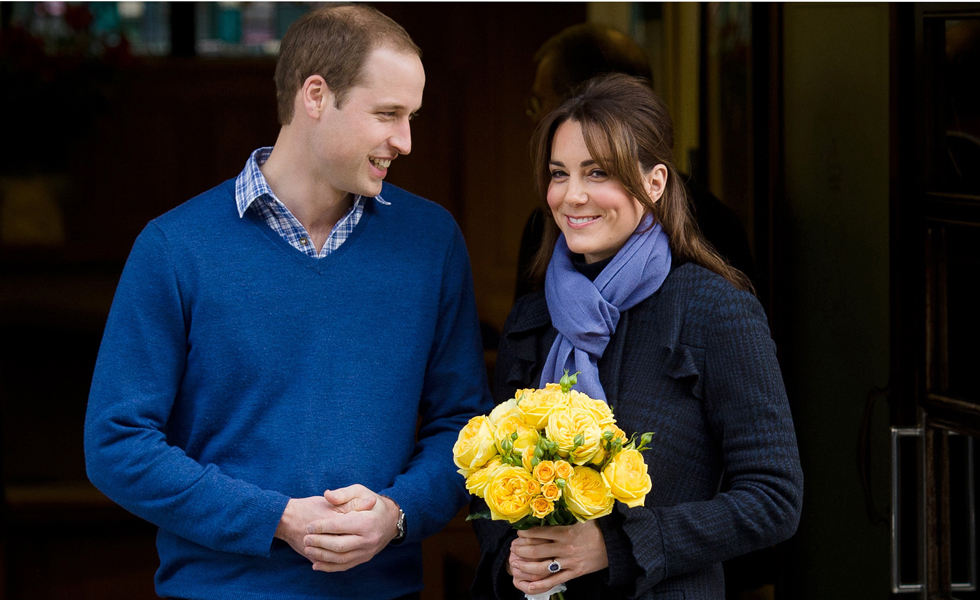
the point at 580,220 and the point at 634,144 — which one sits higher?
the point at 634,144

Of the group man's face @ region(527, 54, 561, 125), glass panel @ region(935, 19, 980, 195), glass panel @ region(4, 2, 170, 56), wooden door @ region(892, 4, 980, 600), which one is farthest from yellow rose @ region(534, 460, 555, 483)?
glass panel @ region(4, 2, 170, 56)

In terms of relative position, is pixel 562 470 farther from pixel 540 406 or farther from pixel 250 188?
pixel 250 188

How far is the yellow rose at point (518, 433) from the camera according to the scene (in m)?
1.63

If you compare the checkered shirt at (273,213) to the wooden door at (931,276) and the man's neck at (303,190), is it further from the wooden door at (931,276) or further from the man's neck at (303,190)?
the wooden door at (931,276)

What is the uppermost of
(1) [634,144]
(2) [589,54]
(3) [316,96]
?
(2) [589,54]

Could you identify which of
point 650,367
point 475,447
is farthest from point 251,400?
point 650,367

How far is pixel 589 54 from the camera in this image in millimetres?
3377

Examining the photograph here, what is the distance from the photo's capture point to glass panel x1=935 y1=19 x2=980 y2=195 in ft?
8.75

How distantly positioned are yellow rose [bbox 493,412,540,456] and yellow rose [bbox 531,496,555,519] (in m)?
0.08

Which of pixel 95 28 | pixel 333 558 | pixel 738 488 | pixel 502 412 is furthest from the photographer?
pixel 95 28

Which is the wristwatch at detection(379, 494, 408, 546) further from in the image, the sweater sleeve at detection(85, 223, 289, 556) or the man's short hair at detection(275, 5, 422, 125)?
the man's short hair at detection(275, 5, 422, 125)

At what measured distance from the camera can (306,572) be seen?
200 centimetres

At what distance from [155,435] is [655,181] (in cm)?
103

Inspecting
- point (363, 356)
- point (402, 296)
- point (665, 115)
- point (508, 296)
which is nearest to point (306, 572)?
point (363, 356)
